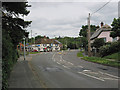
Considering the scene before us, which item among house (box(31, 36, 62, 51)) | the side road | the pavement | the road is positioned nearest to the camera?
the side road

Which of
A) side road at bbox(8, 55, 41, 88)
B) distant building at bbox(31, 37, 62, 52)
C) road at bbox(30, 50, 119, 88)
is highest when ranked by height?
distant building at bbox(31, 37, 62, 52)

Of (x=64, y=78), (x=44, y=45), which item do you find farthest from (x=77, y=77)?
(x=44, y=45)

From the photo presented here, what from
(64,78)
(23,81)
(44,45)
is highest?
(44,45)

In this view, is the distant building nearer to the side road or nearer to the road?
the road

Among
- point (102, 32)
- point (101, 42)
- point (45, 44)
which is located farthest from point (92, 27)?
point (101, 42)

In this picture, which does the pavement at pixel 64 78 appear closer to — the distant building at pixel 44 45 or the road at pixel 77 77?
the road at pixel 77 77

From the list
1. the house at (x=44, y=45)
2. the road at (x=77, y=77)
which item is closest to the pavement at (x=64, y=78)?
the road at (x=77, y=77)

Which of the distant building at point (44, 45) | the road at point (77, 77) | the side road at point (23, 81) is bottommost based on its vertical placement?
the road at point (77, 77)

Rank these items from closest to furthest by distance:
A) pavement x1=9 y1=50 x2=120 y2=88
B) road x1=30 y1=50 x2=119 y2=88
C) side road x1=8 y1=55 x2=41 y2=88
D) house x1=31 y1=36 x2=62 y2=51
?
side road x1=8 y1=55 x2=41 y2=88
pavement x1=9 y1=50 x2=120 y2=88
road x1=30 y1=50 x2=119 y2=88
house x1=31 y1=36 x2=62 y2=51

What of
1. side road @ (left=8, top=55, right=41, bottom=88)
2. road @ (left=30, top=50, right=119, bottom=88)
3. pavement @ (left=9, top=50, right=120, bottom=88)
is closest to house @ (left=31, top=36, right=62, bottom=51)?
road @ (left=30, top=50, right=119, bottom=88)

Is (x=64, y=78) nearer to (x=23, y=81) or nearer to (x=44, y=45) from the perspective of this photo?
(x=23, y=81)

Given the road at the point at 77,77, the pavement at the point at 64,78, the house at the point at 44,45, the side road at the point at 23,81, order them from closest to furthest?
the side road at the point at 23,81 < the pavement at the point at 64,78 < the road at the point at 77,77 < the house at the point at 44,45

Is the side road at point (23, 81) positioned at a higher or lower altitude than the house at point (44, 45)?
lower

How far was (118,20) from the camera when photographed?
18.4m
